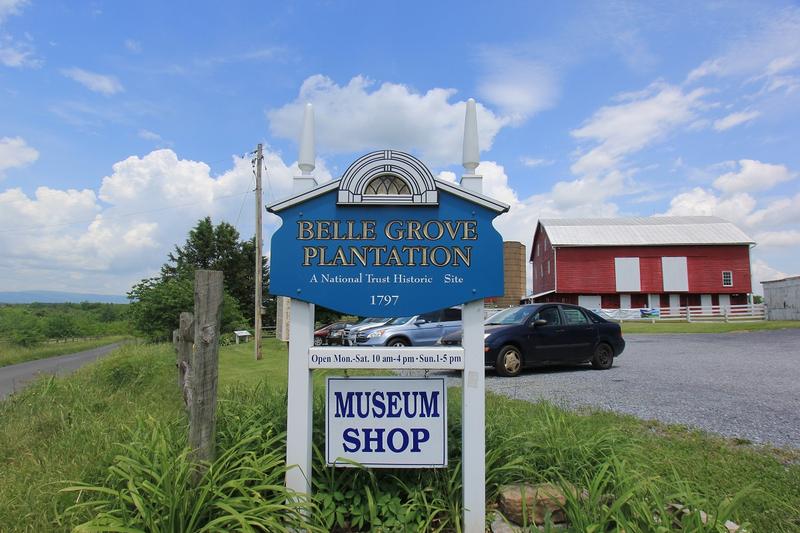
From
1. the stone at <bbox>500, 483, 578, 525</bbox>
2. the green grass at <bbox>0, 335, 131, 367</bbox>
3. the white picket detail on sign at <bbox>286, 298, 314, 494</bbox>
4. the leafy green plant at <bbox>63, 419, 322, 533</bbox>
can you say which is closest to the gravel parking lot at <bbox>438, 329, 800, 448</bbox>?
the stone at <bbox>500, 483, 578, 525</bbox>

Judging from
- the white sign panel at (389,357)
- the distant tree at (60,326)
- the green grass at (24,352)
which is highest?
the white sign panel at (389,357)

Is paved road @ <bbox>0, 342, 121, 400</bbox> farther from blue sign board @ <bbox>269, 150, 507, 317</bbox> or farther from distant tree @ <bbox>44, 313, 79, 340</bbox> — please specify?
distant tree @ <bbox>44, 313, 79, 340</bbox>

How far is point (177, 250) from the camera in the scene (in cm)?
4212

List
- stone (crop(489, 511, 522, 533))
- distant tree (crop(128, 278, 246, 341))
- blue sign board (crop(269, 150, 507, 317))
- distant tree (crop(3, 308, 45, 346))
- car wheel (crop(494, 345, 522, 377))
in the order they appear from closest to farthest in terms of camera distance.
Result: stone (crop(489, 511, 522, 533)) < blue sign board (crop(269, 150, 507, 317)) < car wheel (crop(494, 345, 522, 377)) < distant tree (crop(128, 278, 246, 341)) < distant tree (crop(3, 308, 45, 346))

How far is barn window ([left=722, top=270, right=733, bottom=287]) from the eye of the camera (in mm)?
33906

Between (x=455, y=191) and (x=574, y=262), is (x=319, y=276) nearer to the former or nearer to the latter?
(x=455, y=191)

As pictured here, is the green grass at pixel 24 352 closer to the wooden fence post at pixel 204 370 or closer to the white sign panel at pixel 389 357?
the wooden fence post at pixel 204 370

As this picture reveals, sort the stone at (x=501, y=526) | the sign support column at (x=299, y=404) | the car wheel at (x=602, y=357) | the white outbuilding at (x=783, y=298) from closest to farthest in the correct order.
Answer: the stone at (x=501, y=526) < the sign support column at (x=299, y=404) < the car wheel at (x=602, y=357) < the white outbuilding at (x=783, y=298)

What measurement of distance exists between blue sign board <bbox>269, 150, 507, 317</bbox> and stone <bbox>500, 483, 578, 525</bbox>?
1259 millimetres

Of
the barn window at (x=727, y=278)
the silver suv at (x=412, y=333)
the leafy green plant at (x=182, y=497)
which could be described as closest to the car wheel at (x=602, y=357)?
the silver suv at (x=412, y=333)

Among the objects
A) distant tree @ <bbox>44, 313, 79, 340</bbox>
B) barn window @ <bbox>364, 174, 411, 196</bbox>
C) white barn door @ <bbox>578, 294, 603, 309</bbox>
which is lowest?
distant tree @ <bbox>44, 313, 79, 340</bbox>

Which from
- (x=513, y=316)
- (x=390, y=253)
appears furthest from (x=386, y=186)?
(x=513, y=316)

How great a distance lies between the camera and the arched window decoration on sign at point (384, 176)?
3281mm

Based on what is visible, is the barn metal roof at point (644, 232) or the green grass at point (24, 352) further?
the barn metal roof at point (644, 232)
